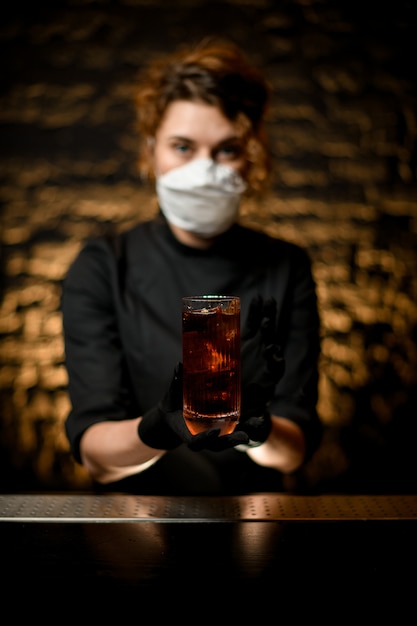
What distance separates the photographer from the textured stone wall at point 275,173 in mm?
2775

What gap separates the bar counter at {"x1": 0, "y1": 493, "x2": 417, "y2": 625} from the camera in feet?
3.09

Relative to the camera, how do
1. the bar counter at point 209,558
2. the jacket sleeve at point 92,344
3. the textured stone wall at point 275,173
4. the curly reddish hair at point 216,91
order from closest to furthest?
the bar counter at point 209,558
the jacket sleeve at point 92,344
the curly reddish hair at point 216,91
the textured stone wall at point 275,173

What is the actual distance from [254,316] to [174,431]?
10.4 inches

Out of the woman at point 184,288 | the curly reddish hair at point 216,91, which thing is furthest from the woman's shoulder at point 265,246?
the curly reddish hair at point 216,91

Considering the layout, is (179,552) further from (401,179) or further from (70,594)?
(401,179)

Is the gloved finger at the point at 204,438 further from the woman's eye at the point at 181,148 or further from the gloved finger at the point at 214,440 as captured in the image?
the woman's eye at the point at 181,148

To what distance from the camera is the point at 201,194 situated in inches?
67.0

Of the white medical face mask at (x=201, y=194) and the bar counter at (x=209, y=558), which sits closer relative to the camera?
the bar counter at (x=209, y=558)

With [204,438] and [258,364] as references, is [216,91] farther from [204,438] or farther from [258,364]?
[204,438]

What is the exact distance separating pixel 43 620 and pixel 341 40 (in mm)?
2567

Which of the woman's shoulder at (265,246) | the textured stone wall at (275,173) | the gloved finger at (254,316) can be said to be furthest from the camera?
the textured stone wall at (275,173)

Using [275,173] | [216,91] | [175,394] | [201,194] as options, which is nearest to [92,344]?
[201,194]

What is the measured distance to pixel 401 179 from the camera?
9.27 ft

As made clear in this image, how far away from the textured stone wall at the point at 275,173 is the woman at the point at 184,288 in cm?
88
